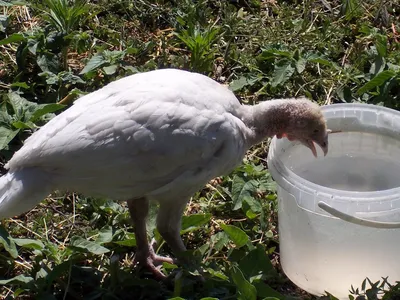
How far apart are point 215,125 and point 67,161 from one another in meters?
0.55

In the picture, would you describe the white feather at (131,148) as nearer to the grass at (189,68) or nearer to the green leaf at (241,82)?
the grass at (189,68)

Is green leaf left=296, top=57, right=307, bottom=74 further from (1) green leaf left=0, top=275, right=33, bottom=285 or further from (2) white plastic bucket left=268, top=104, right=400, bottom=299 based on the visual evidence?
(1) green leaf left=0, top=275, right=33, bottom=285

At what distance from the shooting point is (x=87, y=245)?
3.35m

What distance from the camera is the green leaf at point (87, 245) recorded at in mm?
3316

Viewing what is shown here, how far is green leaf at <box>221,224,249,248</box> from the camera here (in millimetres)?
3359

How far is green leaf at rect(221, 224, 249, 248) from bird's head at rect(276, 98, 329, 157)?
443 millimetres

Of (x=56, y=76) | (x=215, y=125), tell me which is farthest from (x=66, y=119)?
(x=56, y=76)

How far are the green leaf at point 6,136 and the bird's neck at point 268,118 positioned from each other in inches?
44.4

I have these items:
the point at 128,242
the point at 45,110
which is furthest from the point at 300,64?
the point at 128,242

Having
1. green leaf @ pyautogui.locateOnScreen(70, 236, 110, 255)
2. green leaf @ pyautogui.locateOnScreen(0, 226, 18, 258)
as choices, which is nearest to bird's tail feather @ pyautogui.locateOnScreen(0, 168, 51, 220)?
green leaf @ pyautogui.locateOnScreen(0, 226, 18, 258)

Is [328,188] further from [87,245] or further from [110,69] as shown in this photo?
[110,69]

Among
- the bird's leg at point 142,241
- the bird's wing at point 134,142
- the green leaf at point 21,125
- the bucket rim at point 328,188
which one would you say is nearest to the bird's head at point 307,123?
the bucket rim at point 328,188

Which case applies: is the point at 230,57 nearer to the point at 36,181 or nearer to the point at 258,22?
the point at 258,22

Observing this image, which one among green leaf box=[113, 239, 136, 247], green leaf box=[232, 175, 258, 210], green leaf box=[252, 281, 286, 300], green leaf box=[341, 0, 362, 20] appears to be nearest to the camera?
green leaf box=[252, 281, 286, 300]
